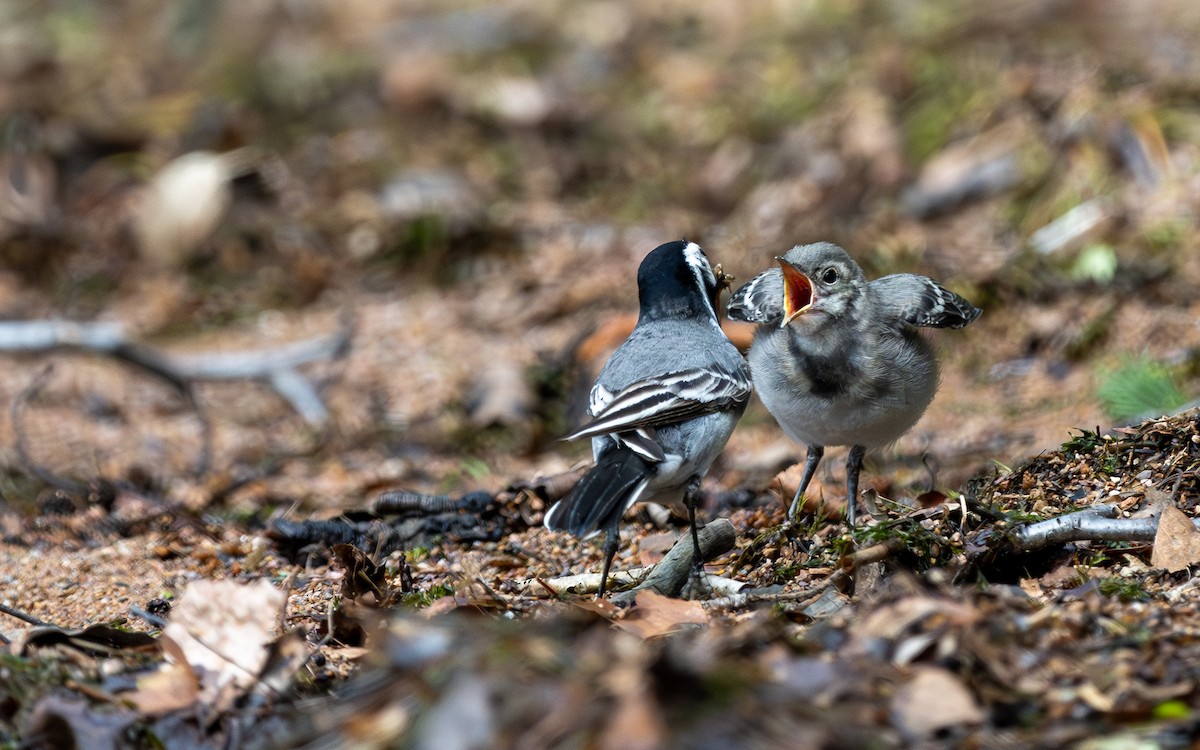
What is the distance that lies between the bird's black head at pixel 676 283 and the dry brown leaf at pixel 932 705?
2.89 m

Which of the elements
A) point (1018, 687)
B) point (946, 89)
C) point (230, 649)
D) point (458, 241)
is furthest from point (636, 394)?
point (946, 89)

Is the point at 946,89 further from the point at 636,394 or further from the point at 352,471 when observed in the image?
the point at 636,394

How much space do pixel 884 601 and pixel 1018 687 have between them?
40 cm

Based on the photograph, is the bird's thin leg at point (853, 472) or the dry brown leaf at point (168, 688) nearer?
the dry brown leaf at point (168, 688)

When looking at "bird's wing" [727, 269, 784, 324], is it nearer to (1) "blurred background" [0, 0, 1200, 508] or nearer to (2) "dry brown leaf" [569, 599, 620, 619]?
(1) "blurred background" [0, 0, 1200, 508]

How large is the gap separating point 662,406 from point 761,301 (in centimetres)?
75

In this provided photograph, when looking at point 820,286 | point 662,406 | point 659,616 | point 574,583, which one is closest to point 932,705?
point 659,616

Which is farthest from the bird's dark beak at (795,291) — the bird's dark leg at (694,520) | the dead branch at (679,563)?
the dead branch at (679,563)

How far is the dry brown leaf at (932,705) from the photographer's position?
2.72 m

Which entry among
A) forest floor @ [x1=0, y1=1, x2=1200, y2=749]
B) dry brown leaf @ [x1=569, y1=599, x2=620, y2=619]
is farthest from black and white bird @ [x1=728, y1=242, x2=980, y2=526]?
dry brown leaf @ [x1=569, y1=599, x2=620, y2=619]

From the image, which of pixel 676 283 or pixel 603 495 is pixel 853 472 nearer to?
pixel 676 283

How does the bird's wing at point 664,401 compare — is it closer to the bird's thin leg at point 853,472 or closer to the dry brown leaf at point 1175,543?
the bird's thin leg at point 853,472

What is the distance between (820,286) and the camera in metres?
4.83

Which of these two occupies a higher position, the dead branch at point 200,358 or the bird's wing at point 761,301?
the dead branch at point 200,358
